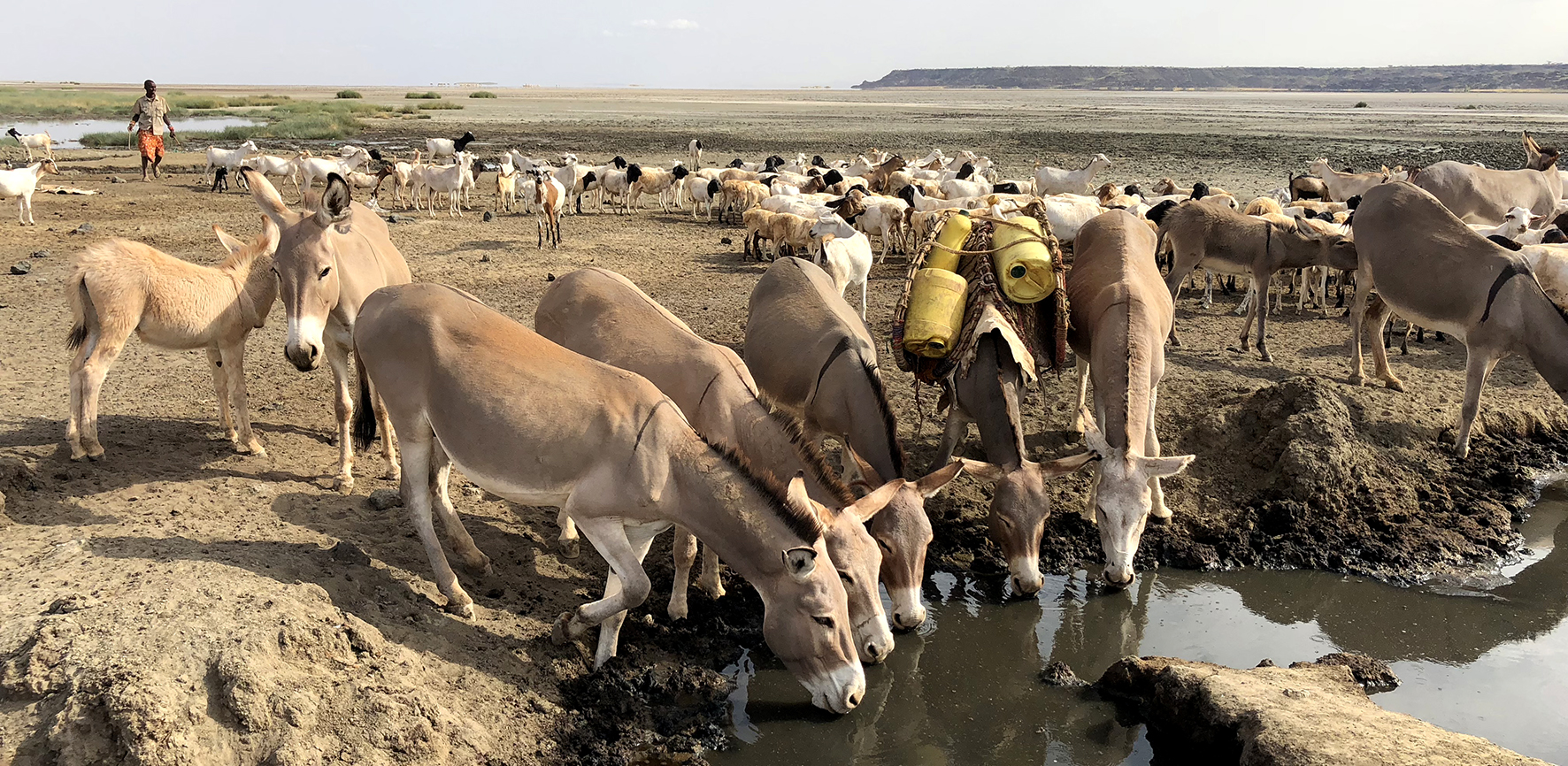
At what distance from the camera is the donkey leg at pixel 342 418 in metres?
7.07

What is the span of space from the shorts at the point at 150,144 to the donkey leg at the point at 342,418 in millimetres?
21509

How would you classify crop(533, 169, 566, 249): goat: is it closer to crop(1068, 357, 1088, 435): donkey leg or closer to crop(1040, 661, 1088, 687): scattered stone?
crop(1068, 357, 1088, 435): donkey leg

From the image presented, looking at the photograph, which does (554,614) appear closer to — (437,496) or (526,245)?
(437,496)

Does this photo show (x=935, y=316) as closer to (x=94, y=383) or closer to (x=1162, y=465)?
(x=1162, y=465)

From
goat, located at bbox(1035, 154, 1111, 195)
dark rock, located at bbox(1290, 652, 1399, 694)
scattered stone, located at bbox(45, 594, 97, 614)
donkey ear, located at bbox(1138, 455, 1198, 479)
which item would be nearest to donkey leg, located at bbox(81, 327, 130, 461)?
scattered stone, located at bbox(45, 594, 97, 614)

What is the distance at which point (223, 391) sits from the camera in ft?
25.3

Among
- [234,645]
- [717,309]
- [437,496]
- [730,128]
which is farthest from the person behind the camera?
[730,128]

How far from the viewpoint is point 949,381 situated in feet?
24.8

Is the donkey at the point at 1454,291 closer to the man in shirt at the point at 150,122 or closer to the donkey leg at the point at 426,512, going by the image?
the donkey leg at the point at 426,512

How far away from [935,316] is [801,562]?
3.38 metres

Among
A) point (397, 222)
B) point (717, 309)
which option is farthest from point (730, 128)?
point (717, 309)

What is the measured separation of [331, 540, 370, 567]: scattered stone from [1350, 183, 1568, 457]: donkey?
9007 millimetres

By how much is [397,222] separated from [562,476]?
58.7 feet

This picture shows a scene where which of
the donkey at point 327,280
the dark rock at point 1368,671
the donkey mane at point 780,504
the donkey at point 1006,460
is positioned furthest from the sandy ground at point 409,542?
the dark rock at point 1368,671
